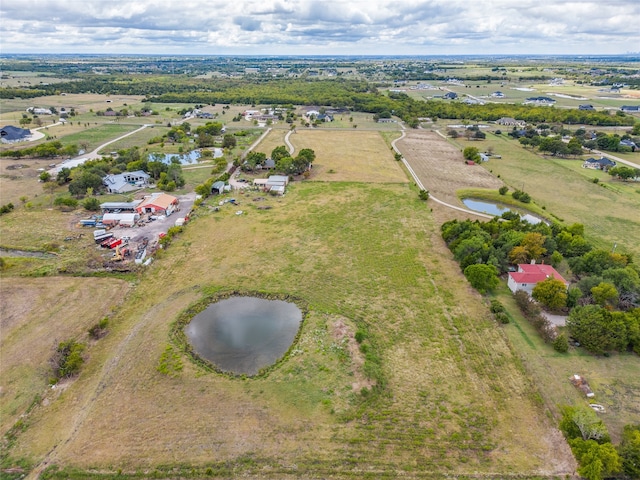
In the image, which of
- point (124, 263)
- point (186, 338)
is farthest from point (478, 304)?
point (124, 263)

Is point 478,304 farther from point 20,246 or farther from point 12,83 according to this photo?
point 12,83

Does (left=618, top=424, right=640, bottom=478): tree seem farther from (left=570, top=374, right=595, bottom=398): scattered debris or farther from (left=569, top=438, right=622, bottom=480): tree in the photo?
(left=570, top=374, right=595, bottom=398): scattered debris

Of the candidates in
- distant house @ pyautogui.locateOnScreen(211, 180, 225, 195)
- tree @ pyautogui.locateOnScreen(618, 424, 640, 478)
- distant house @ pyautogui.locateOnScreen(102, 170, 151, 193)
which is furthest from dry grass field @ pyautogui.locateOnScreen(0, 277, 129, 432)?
tree @ pyautogui.locateOnScreen(618, 424, 640, 478)

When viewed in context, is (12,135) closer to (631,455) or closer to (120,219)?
(120,219)

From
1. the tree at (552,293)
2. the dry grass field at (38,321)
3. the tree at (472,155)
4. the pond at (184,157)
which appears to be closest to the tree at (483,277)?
the tree at (552,293)

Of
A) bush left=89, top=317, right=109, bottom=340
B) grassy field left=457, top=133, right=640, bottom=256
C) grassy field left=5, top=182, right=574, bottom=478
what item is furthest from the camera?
grassy field left=457, top=133, right=640, bottom=256

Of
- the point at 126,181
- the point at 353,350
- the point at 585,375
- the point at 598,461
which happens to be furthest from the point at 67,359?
the point at 126,181

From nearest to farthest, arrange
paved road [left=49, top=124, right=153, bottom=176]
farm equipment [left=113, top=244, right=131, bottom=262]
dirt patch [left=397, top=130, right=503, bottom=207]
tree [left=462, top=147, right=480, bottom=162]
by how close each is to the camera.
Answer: farm equipment [left=113, top=244, right=131, bottom=262]
dirt patch [left=397, top=130, right=503, bottom=207]
paved road [left=49, top=124, right=153, bottom=176]
tree [left=462, top=147, right=480, bottom=162]
